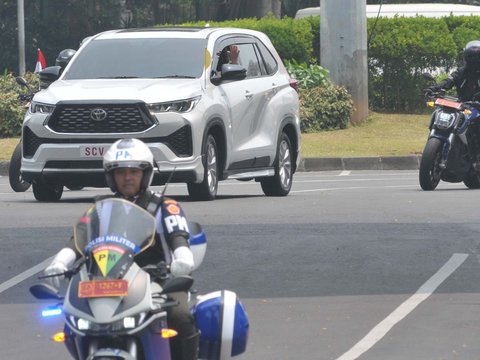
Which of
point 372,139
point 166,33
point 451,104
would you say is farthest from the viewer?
point 372,139

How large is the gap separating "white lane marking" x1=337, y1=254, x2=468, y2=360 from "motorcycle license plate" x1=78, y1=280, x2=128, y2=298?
287 cm

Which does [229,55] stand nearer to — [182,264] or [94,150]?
[94,150]

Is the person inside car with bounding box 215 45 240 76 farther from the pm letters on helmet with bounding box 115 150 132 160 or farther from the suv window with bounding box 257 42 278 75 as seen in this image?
the pm letters on helmet with bounding box 115 150 132 160

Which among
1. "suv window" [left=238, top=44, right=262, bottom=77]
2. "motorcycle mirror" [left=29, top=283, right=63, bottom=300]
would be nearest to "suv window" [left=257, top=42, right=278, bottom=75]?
"suv window" [left=238, top=44, right=262, bottom=77]

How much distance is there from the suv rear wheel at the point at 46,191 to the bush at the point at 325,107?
37.2 ft

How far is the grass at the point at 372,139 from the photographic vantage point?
2505 centimetres

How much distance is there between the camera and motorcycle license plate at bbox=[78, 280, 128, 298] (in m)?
5.93

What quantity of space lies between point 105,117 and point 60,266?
886cm

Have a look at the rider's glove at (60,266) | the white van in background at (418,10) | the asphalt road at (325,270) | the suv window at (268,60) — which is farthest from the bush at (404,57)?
the rider's glove at (60,266)

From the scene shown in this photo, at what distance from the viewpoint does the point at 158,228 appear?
6.50 m

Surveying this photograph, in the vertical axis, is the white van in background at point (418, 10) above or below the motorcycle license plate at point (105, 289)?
below

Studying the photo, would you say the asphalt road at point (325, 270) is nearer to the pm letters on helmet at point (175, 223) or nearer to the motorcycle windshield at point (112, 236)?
the pm letters on helmet at point (175, 223)

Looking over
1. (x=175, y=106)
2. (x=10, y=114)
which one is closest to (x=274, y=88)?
(x=175, y=106)

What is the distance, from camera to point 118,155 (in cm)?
643
